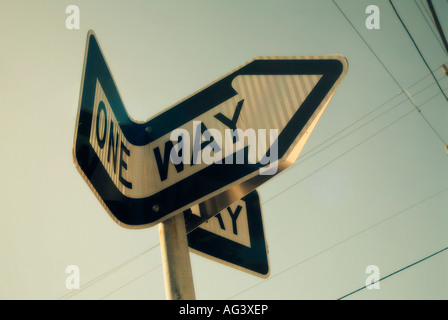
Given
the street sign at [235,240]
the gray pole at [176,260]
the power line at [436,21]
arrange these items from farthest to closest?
the power line at [436,21] < the street sign at [235,240] < the gray pole at [176,260]

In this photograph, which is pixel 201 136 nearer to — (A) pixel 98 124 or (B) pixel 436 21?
(A) pixel 98 124

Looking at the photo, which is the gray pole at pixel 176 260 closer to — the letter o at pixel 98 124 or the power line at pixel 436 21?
the letter o at pixel 98 124

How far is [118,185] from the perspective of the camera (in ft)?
4.10

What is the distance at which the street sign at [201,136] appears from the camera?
1.21 meters

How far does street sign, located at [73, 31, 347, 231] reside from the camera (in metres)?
1.21

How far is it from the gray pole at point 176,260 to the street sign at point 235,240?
0.52 ft

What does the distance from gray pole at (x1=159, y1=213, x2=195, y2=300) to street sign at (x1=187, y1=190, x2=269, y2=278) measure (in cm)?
16

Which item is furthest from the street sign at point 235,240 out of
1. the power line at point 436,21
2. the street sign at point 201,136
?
the power line at point 436,21

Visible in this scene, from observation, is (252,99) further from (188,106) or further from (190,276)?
(190,276)

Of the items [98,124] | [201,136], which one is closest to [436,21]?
[201,136]
